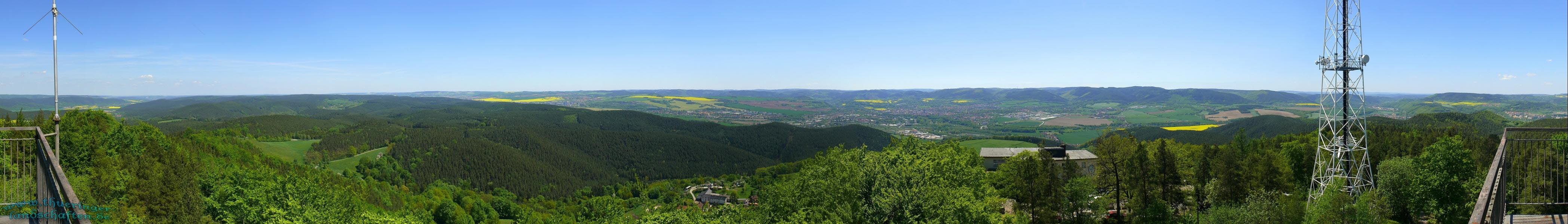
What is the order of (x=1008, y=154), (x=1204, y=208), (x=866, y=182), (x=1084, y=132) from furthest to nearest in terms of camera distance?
1. (x=1084, y=132)
2. (x=1008, y=154)
3. (x=1204, y=208)
4. (x=866, y=182)

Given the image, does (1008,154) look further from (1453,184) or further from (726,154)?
(726,154)

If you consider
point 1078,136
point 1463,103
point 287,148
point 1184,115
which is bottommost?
point 287,148

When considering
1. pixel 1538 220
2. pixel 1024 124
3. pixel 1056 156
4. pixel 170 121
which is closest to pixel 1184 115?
pixel 1024 124

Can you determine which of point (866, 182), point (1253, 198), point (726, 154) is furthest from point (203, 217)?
point (726, 154)

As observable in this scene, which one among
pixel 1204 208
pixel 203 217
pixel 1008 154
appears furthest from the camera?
pixel 1008 154

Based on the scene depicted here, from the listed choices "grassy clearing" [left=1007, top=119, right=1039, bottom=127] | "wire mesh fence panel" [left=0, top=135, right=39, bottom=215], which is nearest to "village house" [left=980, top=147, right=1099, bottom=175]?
"wire mesh fence panel" [left=0, top=135, right=39, bottom=215]

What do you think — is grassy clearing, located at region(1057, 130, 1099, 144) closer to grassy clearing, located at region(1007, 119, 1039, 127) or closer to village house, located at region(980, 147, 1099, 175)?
grassy clearing, located at region(1007, 119, 1039, 127)

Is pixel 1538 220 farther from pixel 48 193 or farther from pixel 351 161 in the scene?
pixel 351 161

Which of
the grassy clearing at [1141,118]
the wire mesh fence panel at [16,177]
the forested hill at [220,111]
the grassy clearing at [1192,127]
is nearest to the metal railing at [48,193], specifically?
the wire mesh fence panel at [16,177]
